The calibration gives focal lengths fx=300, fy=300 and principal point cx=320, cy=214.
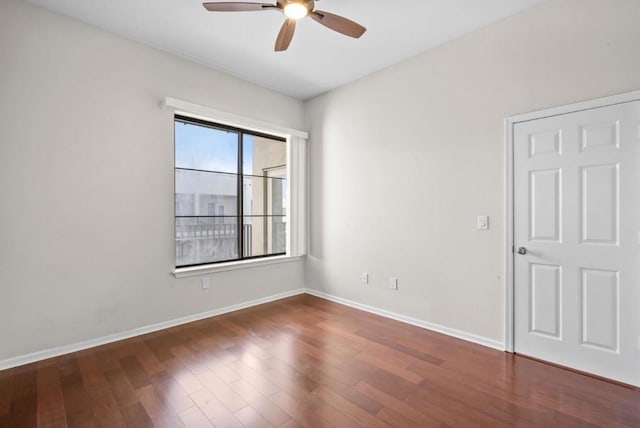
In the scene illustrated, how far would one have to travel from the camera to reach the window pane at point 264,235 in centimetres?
405

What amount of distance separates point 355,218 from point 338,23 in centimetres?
220

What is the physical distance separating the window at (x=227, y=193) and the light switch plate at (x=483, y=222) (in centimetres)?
252

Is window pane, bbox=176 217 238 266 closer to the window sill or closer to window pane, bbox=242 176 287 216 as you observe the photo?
the window sill

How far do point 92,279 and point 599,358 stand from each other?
4.14 meters

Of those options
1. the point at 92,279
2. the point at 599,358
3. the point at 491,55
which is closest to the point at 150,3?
the point at 92,279

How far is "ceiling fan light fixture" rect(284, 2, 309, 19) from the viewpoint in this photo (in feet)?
6.75

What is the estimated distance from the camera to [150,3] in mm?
2418

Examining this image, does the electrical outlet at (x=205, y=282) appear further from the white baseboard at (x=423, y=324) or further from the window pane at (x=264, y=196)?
the white baseboard at (x=423, y=324)

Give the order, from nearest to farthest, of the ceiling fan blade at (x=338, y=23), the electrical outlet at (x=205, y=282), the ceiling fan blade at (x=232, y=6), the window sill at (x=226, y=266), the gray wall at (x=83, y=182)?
the ceiling fan blade at (x=232, y=6) → the ceiling fan blade at (x=338, y=23) → the gray wall at (x=83, y=182) → the window sill at (x=226, y=266) → the electrical outlet at (x=205, y=282)

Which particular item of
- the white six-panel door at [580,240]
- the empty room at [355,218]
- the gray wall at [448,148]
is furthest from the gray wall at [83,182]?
the white six-panel door at [580,240]

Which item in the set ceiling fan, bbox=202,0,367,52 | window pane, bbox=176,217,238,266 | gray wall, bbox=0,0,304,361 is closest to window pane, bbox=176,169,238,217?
window pane, bbox=176,217,238,266

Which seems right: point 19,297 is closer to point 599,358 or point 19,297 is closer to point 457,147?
point 457,147

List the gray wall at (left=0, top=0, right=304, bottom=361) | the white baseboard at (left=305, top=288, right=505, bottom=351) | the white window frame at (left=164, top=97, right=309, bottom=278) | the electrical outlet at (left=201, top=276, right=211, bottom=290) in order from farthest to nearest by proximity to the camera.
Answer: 1. the white window frame at (left=164, top=97, right=309, bottom=278)
2. the electrical outlet at (left=201, top=276, right=211, bottom=290)
3. the white baseboard at (left=305, top=288, right=505, bottom=351)
4. the gray wall at (left=0, top=0, right=304, bottom=361)

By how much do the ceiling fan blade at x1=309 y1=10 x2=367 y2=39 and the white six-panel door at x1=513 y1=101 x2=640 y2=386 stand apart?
62.1 inches
